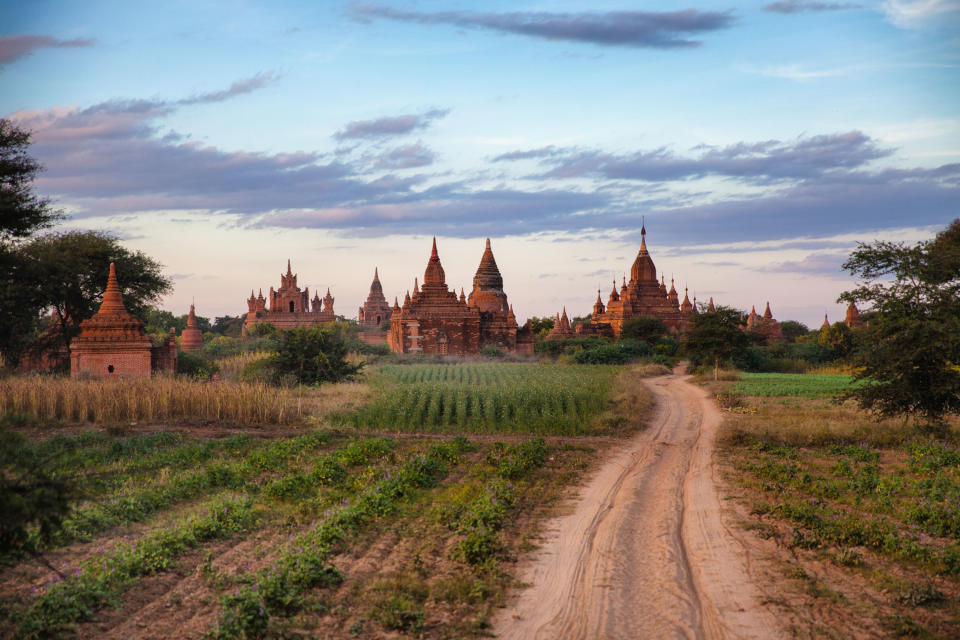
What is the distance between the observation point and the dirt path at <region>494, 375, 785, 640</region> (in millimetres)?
5992

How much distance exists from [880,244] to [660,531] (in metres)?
8.71

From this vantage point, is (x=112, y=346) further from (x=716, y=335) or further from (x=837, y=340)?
(x=837, y=340)

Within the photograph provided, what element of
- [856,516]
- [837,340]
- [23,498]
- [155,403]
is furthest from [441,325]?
[23,498]

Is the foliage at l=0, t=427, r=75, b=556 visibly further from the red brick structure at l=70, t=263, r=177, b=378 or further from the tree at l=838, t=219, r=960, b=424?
the red brick structure at l=70, t=263, r=177, b=378

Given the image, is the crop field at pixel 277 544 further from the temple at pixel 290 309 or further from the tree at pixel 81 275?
the temple at pixel 290 309

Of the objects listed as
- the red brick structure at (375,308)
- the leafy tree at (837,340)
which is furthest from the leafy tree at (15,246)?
the red brick structure at (375,308)

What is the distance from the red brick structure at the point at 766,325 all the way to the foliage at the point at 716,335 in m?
24.6

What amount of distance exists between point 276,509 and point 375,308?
8328cm

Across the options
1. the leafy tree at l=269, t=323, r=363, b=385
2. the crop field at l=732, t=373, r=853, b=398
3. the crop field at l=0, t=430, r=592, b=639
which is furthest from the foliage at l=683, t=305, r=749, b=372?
the crop field at l=0, t=430, r=592, b=639

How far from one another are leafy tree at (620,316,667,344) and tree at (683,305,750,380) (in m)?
20.7

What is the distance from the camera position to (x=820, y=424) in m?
15.5

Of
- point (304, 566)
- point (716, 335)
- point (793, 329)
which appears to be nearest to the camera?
point (304, 566)

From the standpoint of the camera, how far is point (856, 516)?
8688 mm

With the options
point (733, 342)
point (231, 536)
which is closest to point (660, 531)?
point (231, 536)
